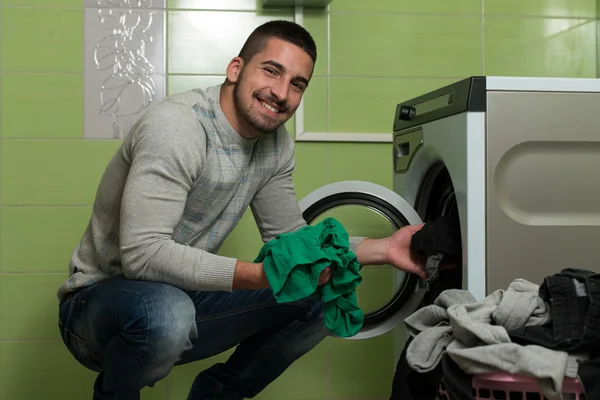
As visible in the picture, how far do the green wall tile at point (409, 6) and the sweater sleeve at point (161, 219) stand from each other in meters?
1.23

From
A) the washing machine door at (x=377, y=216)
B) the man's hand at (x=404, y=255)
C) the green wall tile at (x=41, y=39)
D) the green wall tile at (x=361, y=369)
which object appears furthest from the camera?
the green wall tile at (x=361, y=369)

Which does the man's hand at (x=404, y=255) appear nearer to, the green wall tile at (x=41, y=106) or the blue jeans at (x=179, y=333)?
the blue jeans at (x=179, y=333)

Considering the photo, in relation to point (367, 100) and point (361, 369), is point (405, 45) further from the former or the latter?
point (361, 369)

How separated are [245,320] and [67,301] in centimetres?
42

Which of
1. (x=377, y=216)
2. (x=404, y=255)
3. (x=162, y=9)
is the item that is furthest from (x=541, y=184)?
(x=162, y=9)

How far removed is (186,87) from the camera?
256 cm

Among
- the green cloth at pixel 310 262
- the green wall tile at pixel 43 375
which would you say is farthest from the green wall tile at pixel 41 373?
the green cloth at pixel 310 262

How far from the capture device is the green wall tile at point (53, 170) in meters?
2.53

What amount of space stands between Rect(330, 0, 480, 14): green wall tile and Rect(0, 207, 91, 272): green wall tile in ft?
3.81

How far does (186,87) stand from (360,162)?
668 millimetres

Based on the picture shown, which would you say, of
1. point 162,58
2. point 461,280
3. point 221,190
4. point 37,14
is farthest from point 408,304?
point 37,14

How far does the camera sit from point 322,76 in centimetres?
260

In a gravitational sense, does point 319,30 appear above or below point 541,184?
above

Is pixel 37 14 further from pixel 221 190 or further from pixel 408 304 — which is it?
pixel 408 304
